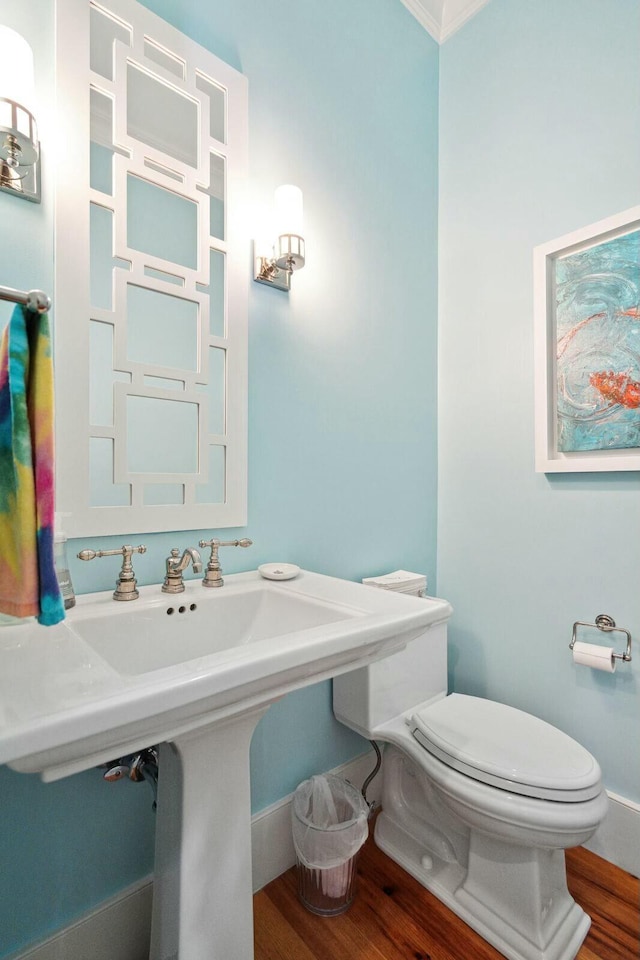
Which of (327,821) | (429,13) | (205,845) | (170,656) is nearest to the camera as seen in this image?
(205,845)

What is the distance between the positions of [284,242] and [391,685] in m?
1.25

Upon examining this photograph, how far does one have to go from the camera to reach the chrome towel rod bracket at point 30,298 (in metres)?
0.46

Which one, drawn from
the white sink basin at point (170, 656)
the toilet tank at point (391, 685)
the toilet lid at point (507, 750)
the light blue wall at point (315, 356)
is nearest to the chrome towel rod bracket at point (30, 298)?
the white sink basin at point (170, 656)

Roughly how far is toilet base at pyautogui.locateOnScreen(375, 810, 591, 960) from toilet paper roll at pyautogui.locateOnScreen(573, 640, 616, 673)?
18.4 inches

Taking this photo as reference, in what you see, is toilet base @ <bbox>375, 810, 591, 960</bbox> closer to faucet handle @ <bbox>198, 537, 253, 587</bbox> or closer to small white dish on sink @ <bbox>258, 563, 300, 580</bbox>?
small white dish on sink @ <bbox>258, 563, 300, 580</bbox>

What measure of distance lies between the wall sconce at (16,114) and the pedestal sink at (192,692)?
0.82 m

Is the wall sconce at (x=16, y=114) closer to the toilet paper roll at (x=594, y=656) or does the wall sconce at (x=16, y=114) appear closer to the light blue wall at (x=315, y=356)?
the light blue wall at (x=315, y=356)

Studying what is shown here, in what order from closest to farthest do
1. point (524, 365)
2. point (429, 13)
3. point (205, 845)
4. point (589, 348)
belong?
1. point (205, 845)
2. point (589, 348)
3. point (524, 365)
4. point (429, 13)

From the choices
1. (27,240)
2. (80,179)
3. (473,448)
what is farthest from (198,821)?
(473,448)

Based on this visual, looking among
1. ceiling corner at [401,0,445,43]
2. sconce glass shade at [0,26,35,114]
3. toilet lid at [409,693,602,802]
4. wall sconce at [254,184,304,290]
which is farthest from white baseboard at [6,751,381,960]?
ceiling corner at [401,0,445,43]

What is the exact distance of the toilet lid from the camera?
102 cm

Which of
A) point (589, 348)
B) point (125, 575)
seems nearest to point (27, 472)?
point (125, 575)

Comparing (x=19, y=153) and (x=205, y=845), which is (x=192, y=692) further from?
(x=19, y=153)

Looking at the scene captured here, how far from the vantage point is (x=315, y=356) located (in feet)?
4.66
